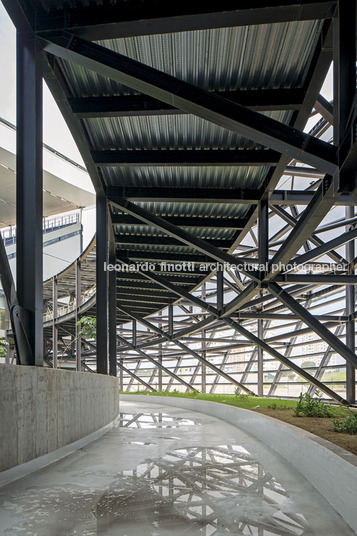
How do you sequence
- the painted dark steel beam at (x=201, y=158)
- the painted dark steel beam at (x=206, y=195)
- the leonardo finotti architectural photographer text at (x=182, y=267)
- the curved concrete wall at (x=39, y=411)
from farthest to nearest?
the leonardo finotti architectural photographer text at (x=182, y=267) → the painted dark steel beam at (x=206, y=195) → the painted dark steel beam at (x=201, y=158) → the curved concrete wall at (x=39, y=411)

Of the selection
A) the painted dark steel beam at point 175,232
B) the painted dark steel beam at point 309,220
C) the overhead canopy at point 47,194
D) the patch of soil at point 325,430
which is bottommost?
the patch of soil at point 325,430

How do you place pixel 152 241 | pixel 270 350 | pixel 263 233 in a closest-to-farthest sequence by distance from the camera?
1. pixel 263 233
2. pixel 152 241
3. pixel 270 350

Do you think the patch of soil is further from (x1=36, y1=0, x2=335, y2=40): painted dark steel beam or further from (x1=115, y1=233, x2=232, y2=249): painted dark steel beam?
(x1=115, y1=233, x2=232, y2=249): painted dark steel beam

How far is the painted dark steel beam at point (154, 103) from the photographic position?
364 inches

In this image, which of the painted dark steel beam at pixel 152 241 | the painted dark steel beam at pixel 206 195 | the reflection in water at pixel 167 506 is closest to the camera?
the reflection in water at pixel 167 506

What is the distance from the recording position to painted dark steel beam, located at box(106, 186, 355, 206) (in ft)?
45.5

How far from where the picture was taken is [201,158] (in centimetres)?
1177

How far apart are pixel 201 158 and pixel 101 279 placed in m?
5.24

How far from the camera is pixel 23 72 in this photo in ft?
26.2

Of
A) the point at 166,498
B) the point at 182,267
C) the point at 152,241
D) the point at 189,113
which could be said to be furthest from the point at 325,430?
the point at 182,267

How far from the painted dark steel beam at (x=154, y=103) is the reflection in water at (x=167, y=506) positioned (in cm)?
677

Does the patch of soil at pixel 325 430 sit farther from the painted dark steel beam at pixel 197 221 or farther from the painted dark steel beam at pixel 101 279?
the painted dark steel beam at pixel 197 221

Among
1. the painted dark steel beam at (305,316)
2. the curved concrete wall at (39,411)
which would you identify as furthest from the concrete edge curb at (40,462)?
the painted dark steel beam at (305,316)

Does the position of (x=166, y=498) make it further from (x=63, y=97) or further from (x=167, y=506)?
(x=63, y=97)
